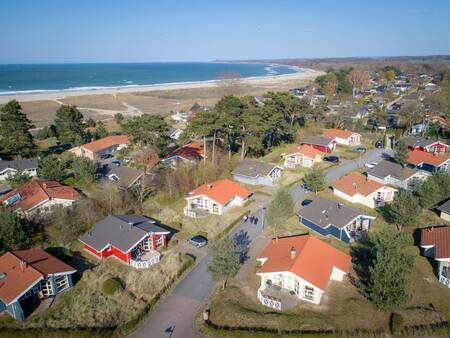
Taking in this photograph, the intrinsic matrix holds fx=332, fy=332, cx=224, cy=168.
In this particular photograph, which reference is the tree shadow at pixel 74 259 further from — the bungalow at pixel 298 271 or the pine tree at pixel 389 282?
the pine tree at pixel 389 282

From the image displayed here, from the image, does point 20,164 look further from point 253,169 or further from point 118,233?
point 253,169

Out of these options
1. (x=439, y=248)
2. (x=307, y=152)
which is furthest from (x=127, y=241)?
(x=307, y=152)

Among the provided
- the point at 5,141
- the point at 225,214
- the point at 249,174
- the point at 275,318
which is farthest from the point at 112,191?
the point at 5,141

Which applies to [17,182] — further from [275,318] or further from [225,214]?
[275,318]

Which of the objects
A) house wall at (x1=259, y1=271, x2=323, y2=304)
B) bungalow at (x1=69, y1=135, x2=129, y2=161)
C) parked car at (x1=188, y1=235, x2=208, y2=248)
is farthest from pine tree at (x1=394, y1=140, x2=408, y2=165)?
bungalow at (x1=69, y1=135, x2=129, y2=161)

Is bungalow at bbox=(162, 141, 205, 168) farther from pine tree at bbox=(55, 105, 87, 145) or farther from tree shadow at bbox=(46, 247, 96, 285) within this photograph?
tree shadow at bbox=(46, 247, 96, 285)

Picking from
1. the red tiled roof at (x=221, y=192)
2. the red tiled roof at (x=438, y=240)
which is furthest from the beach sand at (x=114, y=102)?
the red tiled roof at (x=438, y=240)
